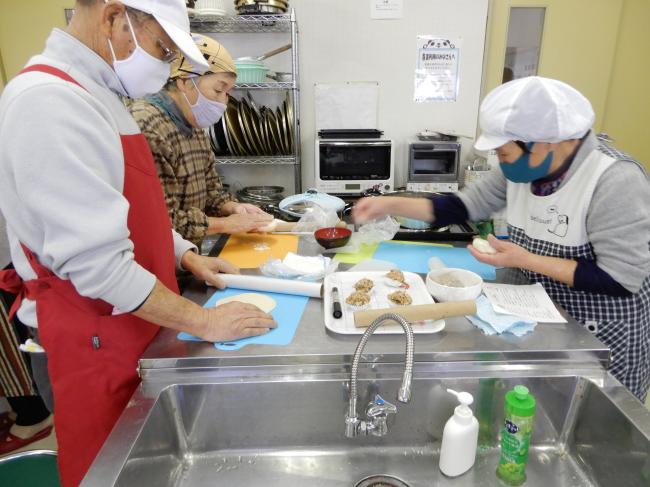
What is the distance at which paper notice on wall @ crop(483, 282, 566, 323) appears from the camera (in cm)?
111

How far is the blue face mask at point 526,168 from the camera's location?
1.18 metres

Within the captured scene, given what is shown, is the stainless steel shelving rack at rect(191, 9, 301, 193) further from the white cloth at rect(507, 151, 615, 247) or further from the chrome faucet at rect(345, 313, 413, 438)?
the chrome faucet at rect(345, 313, 413, 438)

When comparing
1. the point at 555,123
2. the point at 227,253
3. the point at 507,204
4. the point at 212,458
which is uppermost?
the point at 555,123

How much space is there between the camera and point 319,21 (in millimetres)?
2814

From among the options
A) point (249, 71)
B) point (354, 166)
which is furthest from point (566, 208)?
point (249, 71)

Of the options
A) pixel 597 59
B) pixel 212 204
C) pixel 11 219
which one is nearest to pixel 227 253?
pixel 212 204

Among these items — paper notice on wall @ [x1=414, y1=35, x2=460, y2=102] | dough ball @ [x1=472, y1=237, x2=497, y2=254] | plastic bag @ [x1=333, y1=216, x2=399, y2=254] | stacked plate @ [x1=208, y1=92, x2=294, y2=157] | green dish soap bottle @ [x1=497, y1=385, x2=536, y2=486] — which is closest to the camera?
green dish soap bottle @ [x1=497, y1=385, x2=536, y2=486]

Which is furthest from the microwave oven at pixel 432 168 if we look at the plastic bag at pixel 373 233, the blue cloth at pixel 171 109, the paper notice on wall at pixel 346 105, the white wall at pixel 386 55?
the blue cloth at pixel 171 109

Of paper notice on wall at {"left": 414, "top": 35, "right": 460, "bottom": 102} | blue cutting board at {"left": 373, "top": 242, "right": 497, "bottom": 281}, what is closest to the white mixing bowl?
blue cutting board at {"left": 373, "top": 242, "right": 497, "bottom": 281}

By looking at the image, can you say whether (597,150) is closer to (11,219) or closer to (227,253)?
(227,253)

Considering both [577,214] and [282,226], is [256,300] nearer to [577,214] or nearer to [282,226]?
[282,226]

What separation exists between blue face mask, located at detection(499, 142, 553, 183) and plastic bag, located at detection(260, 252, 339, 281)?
0.57m

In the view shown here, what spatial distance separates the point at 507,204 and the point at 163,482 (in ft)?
4.12

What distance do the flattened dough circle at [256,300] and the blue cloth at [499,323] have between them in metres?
0.51
